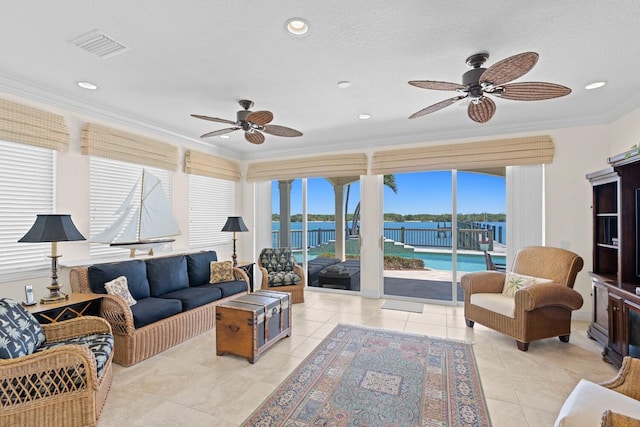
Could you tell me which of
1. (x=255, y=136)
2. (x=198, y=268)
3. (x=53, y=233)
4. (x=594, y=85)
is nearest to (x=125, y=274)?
(x=53, y=233)

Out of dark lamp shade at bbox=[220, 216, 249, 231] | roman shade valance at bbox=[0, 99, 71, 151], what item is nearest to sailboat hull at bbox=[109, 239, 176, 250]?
dark lamp shade at bbox=[220, 216, 249, 231]

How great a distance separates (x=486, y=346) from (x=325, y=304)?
234 cm

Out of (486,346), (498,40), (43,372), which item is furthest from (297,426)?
(498,40)

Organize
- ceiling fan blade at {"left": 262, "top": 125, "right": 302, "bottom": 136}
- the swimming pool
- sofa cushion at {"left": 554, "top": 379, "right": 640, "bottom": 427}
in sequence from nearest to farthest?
sofa cushion at {"left": 554, "top": 379, "right": 640, "bottom": 427} < ceiling fan blade at {"left": 262, "top": 125, "right": 302, "bottom": 136} < the swimming pool

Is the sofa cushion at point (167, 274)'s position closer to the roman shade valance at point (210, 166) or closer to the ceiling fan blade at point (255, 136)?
the roman shade valance at point (210, 166)

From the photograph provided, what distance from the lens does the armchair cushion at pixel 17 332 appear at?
186 centimetres

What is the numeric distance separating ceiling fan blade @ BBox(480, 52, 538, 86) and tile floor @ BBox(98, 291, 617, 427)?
7.88 feet

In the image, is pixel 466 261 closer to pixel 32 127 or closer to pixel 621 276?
pixel 621 276

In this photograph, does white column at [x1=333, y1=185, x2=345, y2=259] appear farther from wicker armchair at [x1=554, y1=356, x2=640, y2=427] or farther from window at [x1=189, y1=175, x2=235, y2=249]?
wicker armchair at [x1=554, y1=356, x2=640, y2=427]

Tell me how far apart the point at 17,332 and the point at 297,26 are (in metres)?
2.85

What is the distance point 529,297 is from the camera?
3027 mm

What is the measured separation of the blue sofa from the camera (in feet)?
9.24

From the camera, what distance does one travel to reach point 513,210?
4.33 metres

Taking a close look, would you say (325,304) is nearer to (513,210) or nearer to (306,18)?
(513,210)
